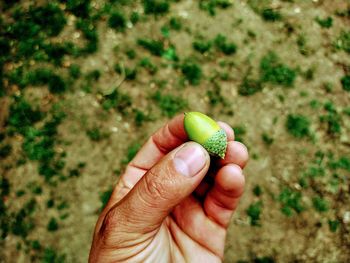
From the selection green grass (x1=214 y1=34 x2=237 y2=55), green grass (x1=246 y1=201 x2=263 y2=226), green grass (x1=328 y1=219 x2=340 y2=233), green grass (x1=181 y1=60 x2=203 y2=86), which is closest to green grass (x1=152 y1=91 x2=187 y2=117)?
green grass (x1=181 y1=60 x2=203 y2=86)

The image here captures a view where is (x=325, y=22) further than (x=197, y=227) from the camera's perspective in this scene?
Yes

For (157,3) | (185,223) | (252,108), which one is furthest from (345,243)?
(157,3)

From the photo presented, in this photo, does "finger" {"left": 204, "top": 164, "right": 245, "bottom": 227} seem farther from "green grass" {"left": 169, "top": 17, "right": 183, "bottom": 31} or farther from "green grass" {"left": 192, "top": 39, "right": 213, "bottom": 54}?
"green grass" {"left": 169, "top": 17, "right": 183, "bottom": 31}

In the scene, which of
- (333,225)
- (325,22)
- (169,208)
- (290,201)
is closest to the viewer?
(169,208)

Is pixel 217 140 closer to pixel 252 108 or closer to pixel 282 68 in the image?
pixel 252 108

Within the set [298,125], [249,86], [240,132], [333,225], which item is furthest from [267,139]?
[333,225]

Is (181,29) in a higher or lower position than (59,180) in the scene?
higher

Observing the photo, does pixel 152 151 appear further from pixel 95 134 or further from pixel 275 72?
pixel 275 72
